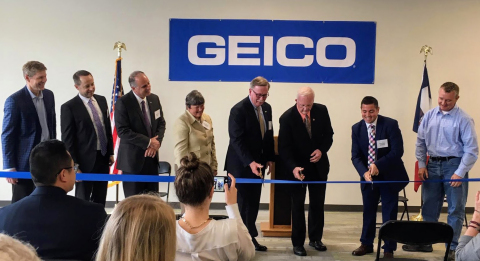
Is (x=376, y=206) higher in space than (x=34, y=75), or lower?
lower

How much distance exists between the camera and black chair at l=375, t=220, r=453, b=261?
3152 millimetres

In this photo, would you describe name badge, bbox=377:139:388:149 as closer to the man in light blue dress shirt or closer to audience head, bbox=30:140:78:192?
the man in light blue dress shirt

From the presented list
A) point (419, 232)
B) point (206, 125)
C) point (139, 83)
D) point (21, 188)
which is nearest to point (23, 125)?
point (21, 188)

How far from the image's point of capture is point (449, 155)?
4.54 m

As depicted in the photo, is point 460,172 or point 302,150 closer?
point 460,172

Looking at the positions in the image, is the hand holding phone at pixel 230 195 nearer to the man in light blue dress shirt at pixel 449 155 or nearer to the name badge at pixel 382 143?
the name badge at pixel 382 143

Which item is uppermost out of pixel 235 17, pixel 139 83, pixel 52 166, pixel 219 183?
pixel 235 17

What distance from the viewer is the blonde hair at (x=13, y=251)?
875 mm

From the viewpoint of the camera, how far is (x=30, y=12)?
6594 mm

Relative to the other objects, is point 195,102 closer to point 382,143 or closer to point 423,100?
point 382,143

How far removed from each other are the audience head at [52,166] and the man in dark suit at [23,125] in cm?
190

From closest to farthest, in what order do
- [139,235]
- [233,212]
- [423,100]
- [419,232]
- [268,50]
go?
[139,235] < [233,212] < [419,232] < [423,100] < [268,50]

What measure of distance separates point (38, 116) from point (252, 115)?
202 centimetres

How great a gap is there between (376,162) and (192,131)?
1846 millimetres
